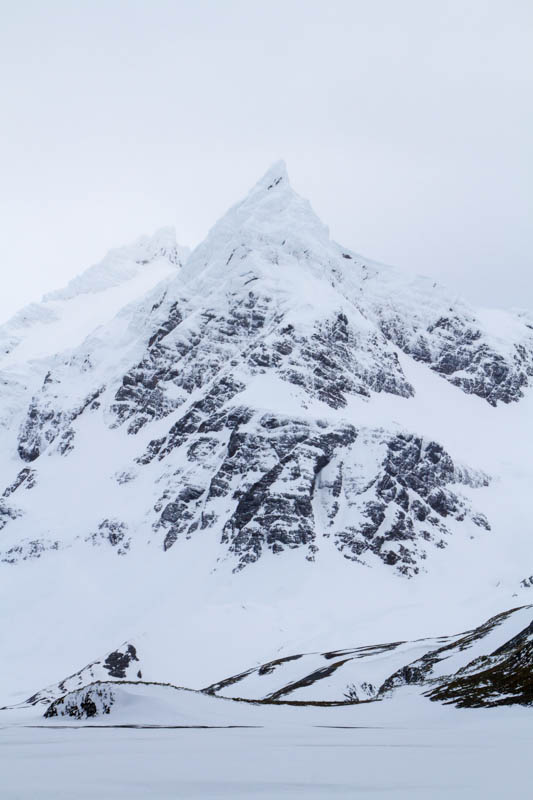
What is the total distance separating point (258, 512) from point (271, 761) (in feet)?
393

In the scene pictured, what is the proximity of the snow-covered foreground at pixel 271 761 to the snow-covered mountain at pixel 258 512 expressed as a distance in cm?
7402

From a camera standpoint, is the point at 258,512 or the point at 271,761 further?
the point at 258,512

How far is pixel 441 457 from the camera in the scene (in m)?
154

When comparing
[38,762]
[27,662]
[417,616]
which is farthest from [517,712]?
[27,662]

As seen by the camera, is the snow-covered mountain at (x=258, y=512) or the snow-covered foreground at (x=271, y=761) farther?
the snow-covered mountain at (x=258, y=512)

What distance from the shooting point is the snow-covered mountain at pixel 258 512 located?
109438 millimetres

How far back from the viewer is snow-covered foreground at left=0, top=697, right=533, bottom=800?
9992mm

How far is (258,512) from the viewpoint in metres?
132

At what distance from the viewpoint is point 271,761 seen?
12.7 m

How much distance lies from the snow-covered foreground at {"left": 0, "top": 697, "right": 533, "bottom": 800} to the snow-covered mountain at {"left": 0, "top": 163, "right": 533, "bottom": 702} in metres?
74.0

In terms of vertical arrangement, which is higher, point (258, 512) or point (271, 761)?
point (258, 512)

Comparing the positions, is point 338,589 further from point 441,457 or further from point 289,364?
point 289,364

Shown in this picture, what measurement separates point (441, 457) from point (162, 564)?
63.6 meters

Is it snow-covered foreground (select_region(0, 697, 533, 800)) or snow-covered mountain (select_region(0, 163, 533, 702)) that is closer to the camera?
snow-covered foreground (select_region(0, 697, 533, 800))
